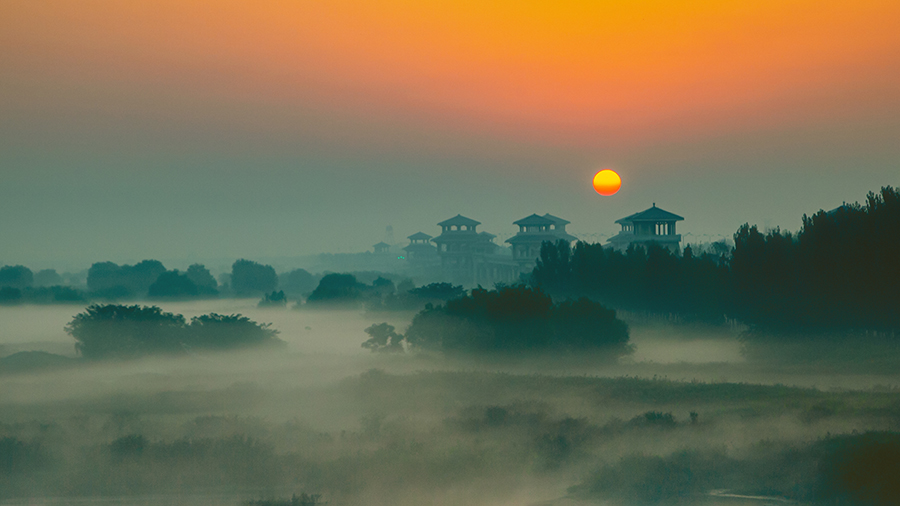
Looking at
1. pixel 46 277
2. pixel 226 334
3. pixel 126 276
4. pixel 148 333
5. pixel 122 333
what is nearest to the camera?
pixel 122 333

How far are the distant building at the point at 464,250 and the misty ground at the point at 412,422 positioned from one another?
62288mm

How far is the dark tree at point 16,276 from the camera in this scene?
Answer: 15015cm

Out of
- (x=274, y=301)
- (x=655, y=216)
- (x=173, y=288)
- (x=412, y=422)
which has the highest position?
(x=655, y=216)

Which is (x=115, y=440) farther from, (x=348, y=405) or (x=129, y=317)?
(x=129, y=317)

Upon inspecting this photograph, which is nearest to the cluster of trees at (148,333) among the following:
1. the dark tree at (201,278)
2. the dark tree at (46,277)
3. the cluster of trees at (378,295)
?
the cluster of trees at (378,295)

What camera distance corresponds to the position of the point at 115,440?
95.2 ft

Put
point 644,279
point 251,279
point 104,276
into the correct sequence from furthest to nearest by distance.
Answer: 1. point 104,276
2. point 251,279
3. point 644,279

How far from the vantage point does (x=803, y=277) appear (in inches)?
1773

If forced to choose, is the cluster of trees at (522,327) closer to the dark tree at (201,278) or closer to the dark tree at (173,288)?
the dark tree at (173,288)

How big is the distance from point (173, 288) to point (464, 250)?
151ft

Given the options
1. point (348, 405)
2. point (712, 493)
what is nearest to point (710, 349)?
point (348, 405)

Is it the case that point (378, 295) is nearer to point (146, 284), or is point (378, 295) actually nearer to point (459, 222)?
point (459, 222)

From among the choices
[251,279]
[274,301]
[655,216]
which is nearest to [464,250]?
[274,301]

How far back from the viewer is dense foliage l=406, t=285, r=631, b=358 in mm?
47812
